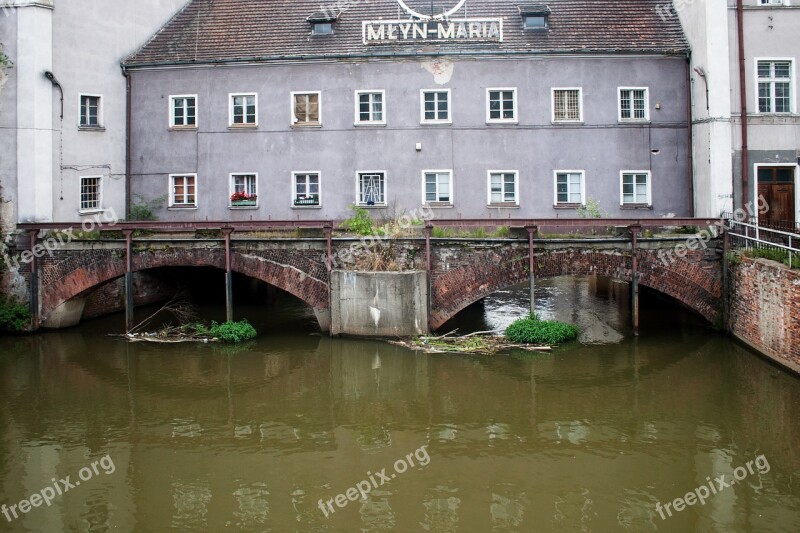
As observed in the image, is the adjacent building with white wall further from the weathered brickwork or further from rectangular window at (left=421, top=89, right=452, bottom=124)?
the weathered brickwork

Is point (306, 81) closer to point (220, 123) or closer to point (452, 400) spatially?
point (220, 123)

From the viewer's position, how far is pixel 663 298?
90.8ft

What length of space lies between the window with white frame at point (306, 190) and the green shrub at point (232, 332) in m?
6.27

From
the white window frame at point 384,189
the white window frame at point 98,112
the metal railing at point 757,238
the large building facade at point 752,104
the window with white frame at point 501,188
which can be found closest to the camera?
the metal railing at point 757,238

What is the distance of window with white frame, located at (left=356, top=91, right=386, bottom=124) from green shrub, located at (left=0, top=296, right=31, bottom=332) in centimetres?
1283

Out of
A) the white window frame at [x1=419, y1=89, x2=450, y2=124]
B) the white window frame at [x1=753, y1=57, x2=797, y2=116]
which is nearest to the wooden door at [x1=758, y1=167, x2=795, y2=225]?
the white window frame at [x1=753, y1=57, x2=797, y2=116]

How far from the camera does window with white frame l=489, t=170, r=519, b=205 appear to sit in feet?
88.4

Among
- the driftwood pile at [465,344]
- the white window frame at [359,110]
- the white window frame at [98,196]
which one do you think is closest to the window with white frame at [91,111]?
the white window frame at [98,196]

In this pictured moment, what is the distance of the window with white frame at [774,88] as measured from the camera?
2405 centimetres

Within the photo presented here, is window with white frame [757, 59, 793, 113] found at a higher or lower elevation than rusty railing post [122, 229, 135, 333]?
higher

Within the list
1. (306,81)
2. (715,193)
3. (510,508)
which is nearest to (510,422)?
(510,508)

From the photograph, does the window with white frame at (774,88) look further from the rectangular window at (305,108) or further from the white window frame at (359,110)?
the rectangular window at (305,108)

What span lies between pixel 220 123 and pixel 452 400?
52.8 feet

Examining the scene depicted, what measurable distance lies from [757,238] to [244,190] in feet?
56.8
